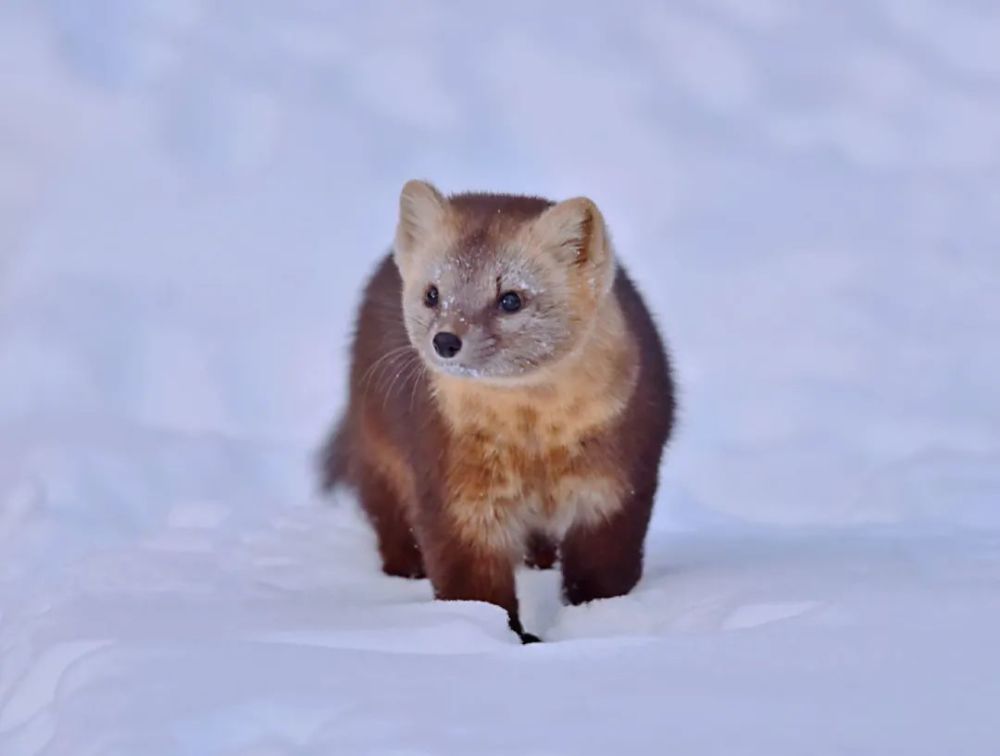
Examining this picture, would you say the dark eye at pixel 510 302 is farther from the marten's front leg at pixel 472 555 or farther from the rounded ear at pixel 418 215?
the marten's front leg at pixel 472 555

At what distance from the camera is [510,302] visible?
447 centimetres

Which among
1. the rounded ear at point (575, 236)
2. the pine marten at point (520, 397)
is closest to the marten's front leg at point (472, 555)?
the pine marten at point (520, 397)

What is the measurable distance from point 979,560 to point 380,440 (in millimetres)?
1802

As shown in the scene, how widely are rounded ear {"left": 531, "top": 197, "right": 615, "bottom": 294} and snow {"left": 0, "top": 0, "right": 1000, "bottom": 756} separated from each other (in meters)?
0.89

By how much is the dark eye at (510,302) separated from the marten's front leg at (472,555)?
543mm

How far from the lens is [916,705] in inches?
120

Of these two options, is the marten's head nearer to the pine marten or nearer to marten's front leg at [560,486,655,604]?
the pine marten

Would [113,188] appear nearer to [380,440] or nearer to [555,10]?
[555,10]

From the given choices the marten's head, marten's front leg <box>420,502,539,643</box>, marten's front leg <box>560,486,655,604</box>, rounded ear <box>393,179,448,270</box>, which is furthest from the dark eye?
marten's front leg <box>560,486,655,604</box>

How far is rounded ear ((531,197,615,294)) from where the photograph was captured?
455 centimetres

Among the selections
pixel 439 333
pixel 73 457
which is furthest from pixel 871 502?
pixel 73 457

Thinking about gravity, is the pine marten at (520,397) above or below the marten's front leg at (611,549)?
above

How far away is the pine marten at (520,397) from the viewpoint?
4461 mm

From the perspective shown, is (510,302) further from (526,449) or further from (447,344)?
(526,449)
